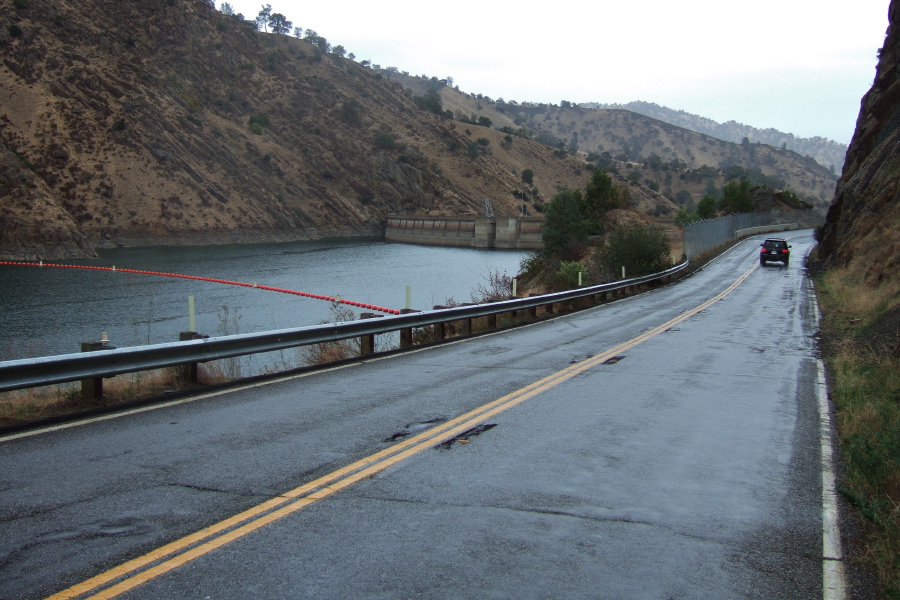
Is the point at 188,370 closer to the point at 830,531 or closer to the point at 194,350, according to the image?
the point at 194,350

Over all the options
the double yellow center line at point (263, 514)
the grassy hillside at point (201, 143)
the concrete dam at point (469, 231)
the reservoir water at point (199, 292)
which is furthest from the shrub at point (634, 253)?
the concrete dam at point (469, 231)

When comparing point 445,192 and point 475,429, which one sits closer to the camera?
point 475,429

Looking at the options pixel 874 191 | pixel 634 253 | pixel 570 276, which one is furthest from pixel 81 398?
pixel 874 191

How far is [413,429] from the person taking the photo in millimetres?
7520

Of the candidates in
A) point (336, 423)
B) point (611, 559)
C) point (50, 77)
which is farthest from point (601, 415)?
point (50, 77)

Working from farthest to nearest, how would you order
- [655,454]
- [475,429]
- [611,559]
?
[475,429] < [655,454] < [611,559]

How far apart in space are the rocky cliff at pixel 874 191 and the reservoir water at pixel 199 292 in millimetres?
18331

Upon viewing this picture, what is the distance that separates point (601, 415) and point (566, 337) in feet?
25.6

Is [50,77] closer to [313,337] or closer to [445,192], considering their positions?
[445,192]

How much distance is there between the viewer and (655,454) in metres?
6.89

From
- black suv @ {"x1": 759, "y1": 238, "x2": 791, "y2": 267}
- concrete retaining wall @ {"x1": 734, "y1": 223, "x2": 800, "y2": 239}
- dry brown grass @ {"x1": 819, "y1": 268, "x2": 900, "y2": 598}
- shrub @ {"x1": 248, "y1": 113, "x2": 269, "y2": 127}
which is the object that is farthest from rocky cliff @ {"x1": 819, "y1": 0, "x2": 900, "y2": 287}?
shrub @ {"x1": 248, "y1": 113, "x2": 269, "y2": 127}

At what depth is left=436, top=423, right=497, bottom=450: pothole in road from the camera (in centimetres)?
690

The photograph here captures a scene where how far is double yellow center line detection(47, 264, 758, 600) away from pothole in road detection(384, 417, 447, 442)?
0.11m

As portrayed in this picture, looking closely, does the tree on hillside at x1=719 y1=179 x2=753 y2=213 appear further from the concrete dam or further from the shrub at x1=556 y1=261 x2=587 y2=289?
the shrub at x1=556 y1=261 x2=587 y2=289
